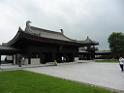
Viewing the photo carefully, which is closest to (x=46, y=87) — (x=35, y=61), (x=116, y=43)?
(x=35, y=61)

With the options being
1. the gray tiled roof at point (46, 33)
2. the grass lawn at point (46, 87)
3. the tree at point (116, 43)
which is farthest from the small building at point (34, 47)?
the grass lawn at point (46, 87)

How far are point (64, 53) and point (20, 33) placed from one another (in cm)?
1322

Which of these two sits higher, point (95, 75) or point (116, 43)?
point (116, 43)

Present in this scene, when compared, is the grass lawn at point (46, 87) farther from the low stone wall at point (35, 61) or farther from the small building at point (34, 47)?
the low stone wall at point (35, 61)

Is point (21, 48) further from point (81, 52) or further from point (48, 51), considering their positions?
point (81, 52)

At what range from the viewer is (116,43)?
179ft

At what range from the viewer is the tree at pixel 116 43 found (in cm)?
5393

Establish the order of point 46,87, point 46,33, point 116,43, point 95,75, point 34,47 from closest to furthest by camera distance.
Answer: point 46,87 → point 95,75 → point 34,47 → point 46,33 → point 116,43

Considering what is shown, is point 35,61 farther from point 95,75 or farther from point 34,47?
point 95,75

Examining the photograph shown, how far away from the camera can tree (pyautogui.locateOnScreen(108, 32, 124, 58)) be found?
5393 cm

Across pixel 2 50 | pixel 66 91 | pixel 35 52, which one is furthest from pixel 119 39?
pixel 66 91

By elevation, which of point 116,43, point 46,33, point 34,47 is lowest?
point 34,47

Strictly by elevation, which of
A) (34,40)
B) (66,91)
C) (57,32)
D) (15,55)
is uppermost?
(57,32)

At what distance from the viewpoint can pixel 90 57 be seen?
58156mm
